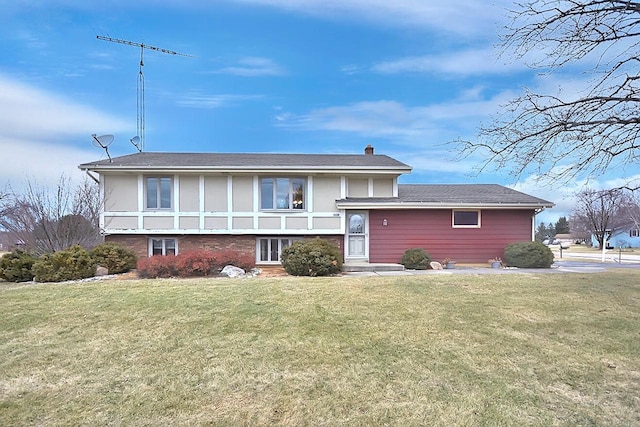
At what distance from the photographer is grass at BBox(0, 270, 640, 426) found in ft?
11.6

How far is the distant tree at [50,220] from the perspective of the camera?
14141mm

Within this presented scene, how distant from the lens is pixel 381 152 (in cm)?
2238

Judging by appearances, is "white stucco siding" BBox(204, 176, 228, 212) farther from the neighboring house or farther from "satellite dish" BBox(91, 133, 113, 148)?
the neighboring house

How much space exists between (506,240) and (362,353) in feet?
45.7

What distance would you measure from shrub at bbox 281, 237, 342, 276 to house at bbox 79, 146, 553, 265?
11.1 feet

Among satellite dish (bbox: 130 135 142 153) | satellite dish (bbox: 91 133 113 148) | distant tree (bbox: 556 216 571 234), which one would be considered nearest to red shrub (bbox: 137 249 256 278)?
satellite dish (bbox: 91 133 113 148)

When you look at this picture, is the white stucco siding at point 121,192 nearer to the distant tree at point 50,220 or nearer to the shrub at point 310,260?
the distant tree at point 50,220

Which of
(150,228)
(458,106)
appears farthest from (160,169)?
(458,106)

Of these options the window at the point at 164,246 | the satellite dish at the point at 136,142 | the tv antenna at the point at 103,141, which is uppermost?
the satellite dish at the point at 136,142

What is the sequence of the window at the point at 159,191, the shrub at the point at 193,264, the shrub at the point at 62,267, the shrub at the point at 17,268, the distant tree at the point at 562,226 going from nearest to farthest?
the shrub at the point at 62,267 → the shrub at the point at 17,268 → the shrub at the point at 193,264 → the window at the point at 159,191 → the distant tree at the point at 562,226

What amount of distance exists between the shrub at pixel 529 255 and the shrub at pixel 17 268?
682 inches

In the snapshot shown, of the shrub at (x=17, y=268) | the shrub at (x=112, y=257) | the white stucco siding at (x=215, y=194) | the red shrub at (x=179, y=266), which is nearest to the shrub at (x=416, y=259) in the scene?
the red shrub at (x=179, y=266)

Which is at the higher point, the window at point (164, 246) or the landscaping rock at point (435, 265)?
the window at point (164, 246)

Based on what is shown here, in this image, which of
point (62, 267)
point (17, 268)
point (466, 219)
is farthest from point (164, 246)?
point (466, 219)
